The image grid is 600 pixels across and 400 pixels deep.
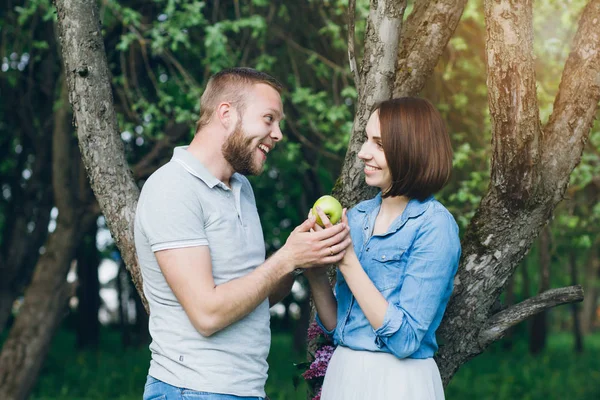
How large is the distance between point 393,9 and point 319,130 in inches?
203

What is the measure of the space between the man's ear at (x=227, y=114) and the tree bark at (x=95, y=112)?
818 millimetres

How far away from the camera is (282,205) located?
617 inches

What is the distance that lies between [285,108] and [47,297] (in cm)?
360

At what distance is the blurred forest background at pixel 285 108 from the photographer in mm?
7770

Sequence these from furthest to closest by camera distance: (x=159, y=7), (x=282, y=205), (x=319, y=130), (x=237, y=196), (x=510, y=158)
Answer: (x=282, y=205) < (x=159, y=7) < (x=319, y=130) < (x=510, y=158) < (x=237, y=196)

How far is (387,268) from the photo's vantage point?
287 cm

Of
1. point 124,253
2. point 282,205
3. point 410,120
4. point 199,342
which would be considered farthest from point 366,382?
point 282,205

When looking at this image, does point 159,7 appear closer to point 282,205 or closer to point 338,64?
point 338,64

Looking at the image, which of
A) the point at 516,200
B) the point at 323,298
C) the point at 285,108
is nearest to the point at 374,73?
the point at 516,200

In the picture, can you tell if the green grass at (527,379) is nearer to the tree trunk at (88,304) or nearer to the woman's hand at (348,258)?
the tree trunk at (88,304)

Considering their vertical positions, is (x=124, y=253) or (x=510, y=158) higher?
(x=510, y=158)

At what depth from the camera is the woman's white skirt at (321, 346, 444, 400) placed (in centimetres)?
283

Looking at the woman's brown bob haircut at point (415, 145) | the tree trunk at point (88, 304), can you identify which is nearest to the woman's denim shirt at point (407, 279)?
the woman's brown bob haircut at point (415, 145)

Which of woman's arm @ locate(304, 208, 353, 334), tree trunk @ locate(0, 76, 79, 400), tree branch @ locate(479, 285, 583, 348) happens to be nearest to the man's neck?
woman's arm @ locate(304, 208, 353, 334)
